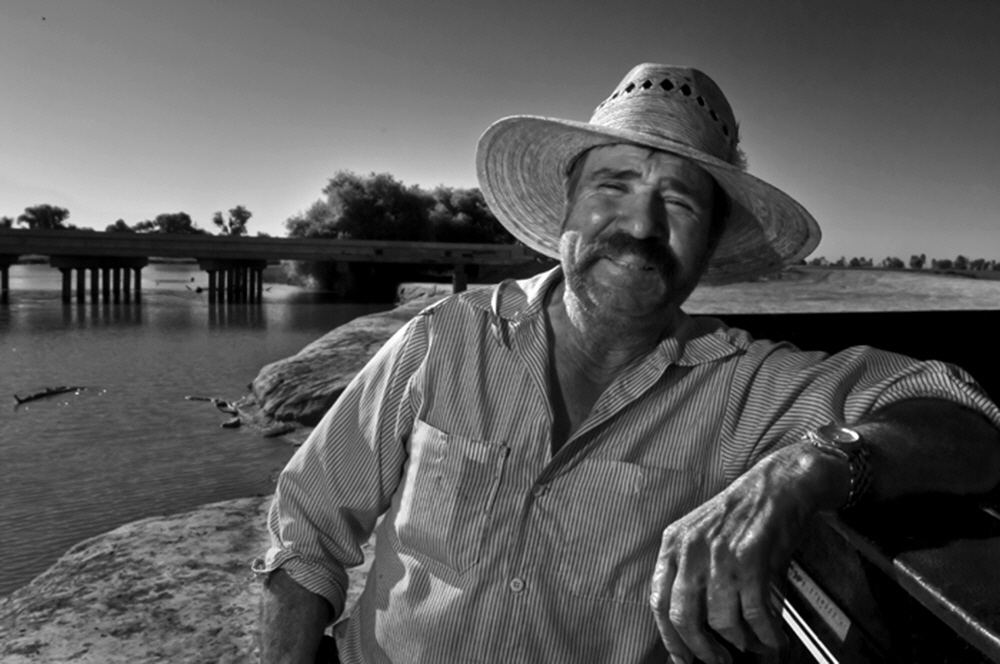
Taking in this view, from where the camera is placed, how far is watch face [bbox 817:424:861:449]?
1147 mm

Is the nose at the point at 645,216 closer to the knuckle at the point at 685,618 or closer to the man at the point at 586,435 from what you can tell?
the man at the point at 586,435

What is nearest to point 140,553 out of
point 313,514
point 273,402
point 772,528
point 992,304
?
point 313,514

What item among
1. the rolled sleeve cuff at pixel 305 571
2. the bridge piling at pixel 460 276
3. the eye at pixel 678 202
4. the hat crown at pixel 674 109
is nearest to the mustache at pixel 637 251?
the eye at pixel 678 202

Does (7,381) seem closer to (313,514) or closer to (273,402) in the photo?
(273,402)

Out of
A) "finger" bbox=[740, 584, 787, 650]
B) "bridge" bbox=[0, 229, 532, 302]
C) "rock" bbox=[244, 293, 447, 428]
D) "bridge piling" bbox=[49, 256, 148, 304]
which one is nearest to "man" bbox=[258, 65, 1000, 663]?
"finger" bbox=[740, 584, 787, 650]

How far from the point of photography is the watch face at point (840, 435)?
1.15 meters

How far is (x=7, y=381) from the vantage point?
40.2 ft

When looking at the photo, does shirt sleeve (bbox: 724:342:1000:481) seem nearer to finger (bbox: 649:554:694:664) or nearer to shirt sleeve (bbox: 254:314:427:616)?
finger (bbox: 649:554:694:664)

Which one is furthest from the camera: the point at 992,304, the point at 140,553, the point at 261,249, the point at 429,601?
the point at 261,249

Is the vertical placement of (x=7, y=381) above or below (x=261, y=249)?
below

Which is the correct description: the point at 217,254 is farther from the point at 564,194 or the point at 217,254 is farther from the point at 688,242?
the point at 688,242

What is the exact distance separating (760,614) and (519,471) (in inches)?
21.2

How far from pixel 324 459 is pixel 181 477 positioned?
6.18m

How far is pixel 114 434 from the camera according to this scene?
8.89 meters
